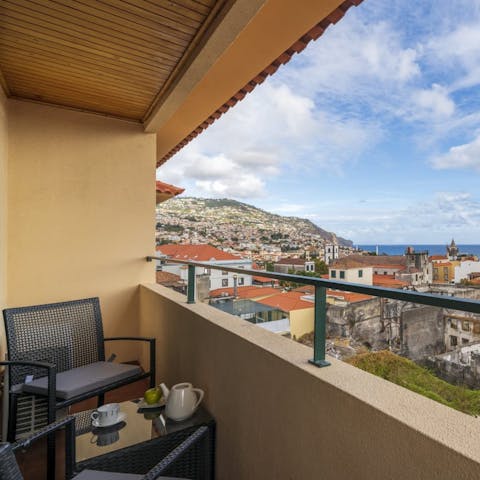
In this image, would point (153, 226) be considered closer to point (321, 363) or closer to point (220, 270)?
point (220, 270)

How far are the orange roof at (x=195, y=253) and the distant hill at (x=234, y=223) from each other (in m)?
0.25

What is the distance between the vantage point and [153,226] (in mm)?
3684

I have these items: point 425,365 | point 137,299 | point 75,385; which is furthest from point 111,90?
point 425,365

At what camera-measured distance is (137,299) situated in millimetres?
3629

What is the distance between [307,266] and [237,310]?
0.56m

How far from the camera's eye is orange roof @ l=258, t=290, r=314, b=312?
1318 millimetres

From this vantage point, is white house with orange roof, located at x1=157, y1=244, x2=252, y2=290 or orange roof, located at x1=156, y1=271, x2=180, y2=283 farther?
orange roof, located at x1=156, y1=271, x2=180, y2=283

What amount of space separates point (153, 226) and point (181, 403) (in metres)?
2.21

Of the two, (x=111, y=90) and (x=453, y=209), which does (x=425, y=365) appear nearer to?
(x=453, y=209)

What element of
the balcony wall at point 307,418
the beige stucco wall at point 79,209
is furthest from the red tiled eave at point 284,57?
the balcony wall at point 307,418

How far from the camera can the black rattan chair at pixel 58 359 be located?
6.92 feet

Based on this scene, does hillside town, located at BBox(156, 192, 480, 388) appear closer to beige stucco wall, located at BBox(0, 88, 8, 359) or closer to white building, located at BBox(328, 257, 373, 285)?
white building, located at BBox(328, 257, 373, 285)

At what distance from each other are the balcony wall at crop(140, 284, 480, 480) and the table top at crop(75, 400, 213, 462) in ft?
0.56

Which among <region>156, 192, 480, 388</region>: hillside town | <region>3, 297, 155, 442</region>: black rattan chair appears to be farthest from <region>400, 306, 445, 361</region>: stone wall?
<region>3, 297, 155, 442</region>: black rattan chair
